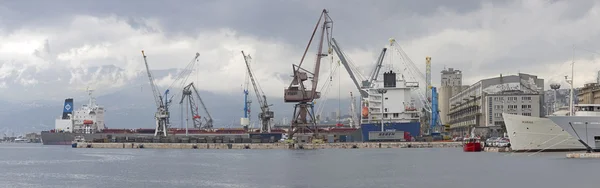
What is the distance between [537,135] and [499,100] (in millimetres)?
79628

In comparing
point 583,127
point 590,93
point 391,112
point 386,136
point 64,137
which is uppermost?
point 590,93

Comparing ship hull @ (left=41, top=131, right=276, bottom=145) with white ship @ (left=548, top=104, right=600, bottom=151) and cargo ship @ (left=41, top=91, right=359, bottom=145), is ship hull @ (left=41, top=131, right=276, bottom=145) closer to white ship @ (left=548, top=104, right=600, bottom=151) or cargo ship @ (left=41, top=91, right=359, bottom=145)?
cargo ship @ (left=41, top=91, right=359, bottom=145)

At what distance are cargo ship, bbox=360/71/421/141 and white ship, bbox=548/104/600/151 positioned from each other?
72.0 meters

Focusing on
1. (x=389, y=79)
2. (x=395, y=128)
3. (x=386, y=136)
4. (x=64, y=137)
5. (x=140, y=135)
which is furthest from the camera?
(x=64, y=137)

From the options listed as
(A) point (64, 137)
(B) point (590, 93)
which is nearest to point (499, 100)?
(B) point (590, 93)

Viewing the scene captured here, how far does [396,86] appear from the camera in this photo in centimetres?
15825

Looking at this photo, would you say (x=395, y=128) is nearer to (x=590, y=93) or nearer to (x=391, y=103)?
(x=391, y=103)

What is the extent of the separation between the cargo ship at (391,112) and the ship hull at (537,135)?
62.7 metres

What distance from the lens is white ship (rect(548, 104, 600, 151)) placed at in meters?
71.4

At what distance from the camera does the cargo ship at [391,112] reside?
481ft

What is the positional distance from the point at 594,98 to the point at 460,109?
4298 centimetres

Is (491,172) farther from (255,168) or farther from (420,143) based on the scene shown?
(420,143)

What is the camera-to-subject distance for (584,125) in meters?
71.8

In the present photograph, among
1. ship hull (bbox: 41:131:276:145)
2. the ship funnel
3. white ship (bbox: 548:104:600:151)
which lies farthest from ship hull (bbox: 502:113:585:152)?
the ship funnel
